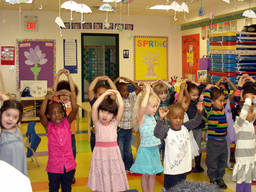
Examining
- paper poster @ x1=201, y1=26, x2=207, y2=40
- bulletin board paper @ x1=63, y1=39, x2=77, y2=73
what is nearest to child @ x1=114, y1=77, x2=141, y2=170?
paper poster @ x1=201, y1=26, x2=207, y2=40

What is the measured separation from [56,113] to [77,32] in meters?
6.35

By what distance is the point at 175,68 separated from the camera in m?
10.3

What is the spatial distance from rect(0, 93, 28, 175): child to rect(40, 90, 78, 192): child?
0.35m

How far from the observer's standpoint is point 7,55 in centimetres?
886

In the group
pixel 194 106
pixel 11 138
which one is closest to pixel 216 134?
pixel 194 106

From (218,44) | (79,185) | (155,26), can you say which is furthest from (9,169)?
(155,26)

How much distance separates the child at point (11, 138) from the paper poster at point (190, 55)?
6.99 m

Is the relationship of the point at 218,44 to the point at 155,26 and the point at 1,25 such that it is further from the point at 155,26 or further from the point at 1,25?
the point at 1,25

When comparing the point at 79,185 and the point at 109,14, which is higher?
the point at 109,14

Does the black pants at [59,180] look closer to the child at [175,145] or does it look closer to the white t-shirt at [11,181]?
the child at [175,145]

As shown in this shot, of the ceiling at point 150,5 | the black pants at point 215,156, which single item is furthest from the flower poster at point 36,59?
the black pants at point 215,156

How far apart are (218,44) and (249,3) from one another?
1.48m

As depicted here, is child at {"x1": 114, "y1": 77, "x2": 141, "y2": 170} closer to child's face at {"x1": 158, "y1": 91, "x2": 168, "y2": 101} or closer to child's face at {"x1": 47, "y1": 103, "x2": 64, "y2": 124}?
child's face at {"x1": 158, "y1": 91, "x2": 168, "y2": 101}

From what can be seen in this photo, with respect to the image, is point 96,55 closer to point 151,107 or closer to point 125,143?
point 125,143
